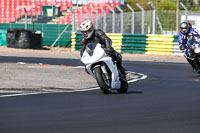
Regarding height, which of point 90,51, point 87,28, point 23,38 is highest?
point 87,28

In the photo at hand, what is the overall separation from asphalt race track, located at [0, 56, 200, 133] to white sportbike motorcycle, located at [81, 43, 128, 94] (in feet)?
0.73

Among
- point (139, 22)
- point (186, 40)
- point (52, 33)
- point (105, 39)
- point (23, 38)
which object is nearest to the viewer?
point (105, 39)

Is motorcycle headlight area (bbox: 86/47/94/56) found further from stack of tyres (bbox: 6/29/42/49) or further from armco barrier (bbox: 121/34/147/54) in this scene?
stack of tyres (bbox: 6/29/42/49)

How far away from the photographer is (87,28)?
1083cm

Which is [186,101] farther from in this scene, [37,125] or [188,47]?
[188,47]

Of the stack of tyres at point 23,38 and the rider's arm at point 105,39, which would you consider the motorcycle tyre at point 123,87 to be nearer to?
the rider's arm at point 105,39

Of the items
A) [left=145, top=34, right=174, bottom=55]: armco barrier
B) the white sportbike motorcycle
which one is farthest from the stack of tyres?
the white sportbike motorcycle

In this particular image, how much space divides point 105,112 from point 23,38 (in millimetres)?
22420

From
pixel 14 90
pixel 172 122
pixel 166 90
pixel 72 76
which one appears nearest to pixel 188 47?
pixel 72 76

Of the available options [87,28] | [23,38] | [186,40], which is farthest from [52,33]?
[87,28]

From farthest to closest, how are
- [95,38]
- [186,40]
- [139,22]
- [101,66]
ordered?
[139,22] < [186,40] < [95,38] < [101,66]

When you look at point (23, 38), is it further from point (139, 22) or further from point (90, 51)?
point (90, 51)

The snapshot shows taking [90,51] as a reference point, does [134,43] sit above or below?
below

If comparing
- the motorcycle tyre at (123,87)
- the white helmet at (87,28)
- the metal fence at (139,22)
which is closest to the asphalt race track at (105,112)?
the motorcycle tyre at (123,87)
